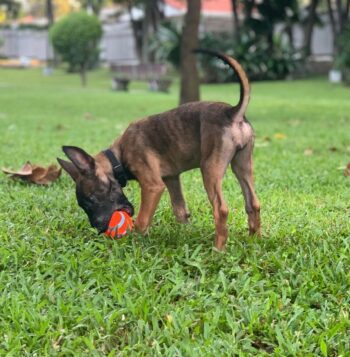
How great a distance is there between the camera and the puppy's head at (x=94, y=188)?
3863 mm

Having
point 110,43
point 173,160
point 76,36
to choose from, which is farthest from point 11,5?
point 173,160

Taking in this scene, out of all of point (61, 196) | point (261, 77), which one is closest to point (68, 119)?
point (61, 196)

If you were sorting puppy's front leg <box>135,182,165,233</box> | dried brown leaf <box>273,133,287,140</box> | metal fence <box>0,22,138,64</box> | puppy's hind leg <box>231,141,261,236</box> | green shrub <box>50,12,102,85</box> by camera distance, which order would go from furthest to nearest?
metal fence <box>0,22,138,64</box>, green shrub <box>50,12,102,85</box>, dried brown leaf <box>273,133,287,140</box>, puppy's front leg <box>135,182,165,233</box>, puppy's hind leg <box>231,141,261,236</box>

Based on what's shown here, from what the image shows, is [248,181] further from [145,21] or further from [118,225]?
[145,21]

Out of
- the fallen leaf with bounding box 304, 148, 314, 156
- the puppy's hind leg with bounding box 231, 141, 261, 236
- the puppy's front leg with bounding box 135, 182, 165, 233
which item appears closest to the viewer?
the puppy's hind leg with bounding box 231, 141, 261, 236

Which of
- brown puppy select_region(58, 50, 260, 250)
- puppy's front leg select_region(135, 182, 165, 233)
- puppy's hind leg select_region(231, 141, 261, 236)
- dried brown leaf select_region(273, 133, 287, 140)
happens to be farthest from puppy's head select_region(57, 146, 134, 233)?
dried brown leaf select_region(273, 133, 287, 140)

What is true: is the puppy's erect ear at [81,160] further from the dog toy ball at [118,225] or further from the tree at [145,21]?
the tree at [145,21]

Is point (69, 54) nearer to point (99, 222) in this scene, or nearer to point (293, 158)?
point (293, 158)

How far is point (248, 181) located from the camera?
12.8ft

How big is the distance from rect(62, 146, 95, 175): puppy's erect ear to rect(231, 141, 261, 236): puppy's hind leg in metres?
0.86

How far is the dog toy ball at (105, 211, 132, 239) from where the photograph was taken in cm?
382

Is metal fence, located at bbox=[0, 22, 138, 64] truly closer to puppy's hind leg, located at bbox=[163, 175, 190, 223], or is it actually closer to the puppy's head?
puppy's hind leg, located at bbox=[163, 175, 190, 223]

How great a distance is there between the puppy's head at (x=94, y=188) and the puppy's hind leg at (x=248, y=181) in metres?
0.75

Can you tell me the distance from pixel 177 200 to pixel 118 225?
55 cm
